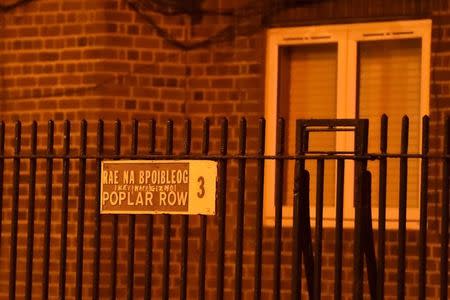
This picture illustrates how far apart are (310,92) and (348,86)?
352mm

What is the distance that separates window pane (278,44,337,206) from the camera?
31.5ft

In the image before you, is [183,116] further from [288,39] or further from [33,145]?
[33,145]

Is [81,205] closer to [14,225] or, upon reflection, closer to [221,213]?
[14,225]

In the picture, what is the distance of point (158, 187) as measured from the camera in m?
7.21

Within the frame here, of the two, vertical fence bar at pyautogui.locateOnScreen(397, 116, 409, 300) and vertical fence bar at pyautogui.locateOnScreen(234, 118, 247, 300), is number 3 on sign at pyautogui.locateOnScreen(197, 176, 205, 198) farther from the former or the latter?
vertical fence bar at pyautogui.locateOnScreen(397, 116, 409, 300)

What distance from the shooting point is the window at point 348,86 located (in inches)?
367

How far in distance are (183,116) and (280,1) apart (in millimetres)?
1221

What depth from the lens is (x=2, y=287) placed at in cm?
983

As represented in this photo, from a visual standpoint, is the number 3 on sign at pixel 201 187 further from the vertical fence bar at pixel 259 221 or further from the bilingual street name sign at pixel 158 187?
the vertical fence bar at pixel 259 221

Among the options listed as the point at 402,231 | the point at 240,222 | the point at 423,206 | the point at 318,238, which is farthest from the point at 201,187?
the point at 423,206

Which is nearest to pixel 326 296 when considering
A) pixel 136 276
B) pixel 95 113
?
pixel 136 276

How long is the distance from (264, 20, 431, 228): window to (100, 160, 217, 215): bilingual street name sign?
2.45m

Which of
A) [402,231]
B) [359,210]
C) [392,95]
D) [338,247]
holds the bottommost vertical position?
[338,247]

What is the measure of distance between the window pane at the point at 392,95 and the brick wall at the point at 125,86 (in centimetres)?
34
